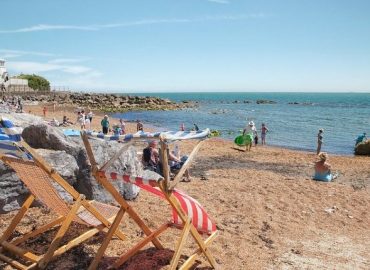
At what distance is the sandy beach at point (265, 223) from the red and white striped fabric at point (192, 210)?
0.52m

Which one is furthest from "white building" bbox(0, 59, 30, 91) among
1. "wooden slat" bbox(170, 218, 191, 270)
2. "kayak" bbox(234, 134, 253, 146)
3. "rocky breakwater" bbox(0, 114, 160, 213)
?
"wooden slat" bbox(170, 218, 191, 270)

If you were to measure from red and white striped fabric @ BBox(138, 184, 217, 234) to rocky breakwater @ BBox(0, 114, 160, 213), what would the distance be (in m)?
2.18

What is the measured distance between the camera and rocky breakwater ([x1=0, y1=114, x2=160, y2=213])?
22.2ft

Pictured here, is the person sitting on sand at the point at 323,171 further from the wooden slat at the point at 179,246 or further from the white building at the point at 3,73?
the white building at the point at 3,73

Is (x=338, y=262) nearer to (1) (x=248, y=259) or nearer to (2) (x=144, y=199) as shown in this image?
(1) (x=248, y=259)

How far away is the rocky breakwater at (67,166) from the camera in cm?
677

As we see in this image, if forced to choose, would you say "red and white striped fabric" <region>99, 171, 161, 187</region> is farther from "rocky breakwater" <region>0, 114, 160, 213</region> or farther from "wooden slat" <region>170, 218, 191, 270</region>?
"rocky breakwater" <region>0, 114, 160, 213</region>

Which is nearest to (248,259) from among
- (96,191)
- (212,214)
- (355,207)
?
(212,214)

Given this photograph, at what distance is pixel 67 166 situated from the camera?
7.06 meters

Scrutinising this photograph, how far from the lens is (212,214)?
8039mm

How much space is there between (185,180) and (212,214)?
113 inches

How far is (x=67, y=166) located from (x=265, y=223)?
3971 millimetres

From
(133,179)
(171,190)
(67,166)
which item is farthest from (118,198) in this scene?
(67,166)

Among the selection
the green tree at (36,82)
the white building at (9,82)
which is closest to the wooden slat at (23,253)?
the white building at (9,82)
